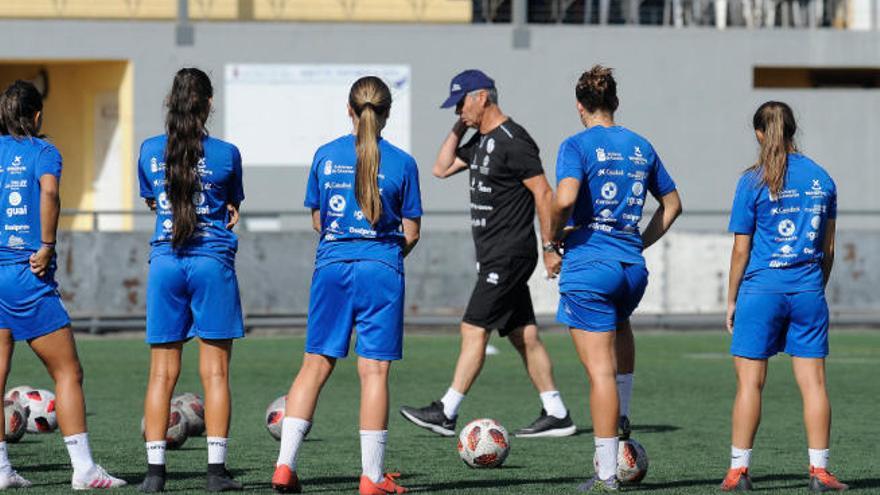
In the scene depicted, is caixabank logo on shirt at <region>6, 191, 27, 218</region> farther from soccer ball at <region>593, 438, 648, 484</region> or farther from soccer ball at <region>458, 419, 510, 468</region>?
soccer ball at <region>593, 438, 648, 484</region>

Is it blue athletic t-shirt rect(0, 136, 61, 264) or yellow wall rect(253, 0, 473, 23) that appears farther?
yellow wall rect(253, 0, 473, 23)

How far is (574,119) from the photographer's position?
28.1 m

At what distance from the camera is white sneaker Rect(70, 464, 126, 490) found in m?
8.51

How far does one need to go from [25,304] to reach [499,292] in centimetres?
369

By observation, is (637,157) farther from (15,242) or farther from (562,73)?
Answer: (562,73)

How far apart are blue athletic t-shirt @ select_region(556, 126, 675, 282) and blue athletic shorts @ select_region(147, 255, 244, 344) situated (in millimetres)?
1656

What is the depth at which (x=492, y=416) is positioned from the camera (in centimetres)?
1274

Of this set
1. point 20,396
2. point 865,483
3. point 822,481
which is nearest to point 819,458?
point 822,481

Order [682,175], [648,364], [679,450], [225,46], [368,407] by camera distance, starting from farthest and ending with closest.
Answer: [682,175] < [225,46] < [648,364] < [679,450] < [368,407]

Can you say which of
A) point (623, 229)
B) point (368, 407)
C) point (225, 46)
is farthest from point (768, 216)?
point (225, 46)

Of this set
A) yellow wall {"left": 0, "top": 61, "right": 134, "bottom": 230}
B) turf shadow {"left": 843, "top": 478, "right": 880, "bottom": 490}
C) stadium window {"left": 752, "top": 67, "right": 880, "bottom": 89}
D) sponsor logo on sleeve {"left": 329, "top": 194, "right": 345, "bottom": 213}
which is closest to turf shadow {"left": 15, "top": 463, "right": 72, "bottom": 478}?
sponsor logo on sleeve {"left": 329, "top": 194, "right": 345, "bottom": 213}

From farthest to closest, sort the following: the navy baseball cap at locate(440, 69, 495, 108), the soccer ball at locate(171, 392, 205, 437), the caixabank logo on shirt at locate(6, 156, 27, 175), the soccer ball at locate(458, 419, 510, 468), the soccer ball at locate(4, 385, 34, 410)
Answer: the soccer ball at locate(4, 385, 34, 410) < the soccer ball at locate(171, 392, 205, 437) < the navy baseball cap at locate(440, 69, 495, 108) < the soccer ball at locate(458, 419, 510, 468) < the caixabank logo on shirt at locate(6, 156, 27, 175)

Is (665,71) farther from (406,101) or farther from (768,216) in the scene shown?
(768,216)

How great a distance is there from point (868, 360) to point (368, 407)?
35.7ft
